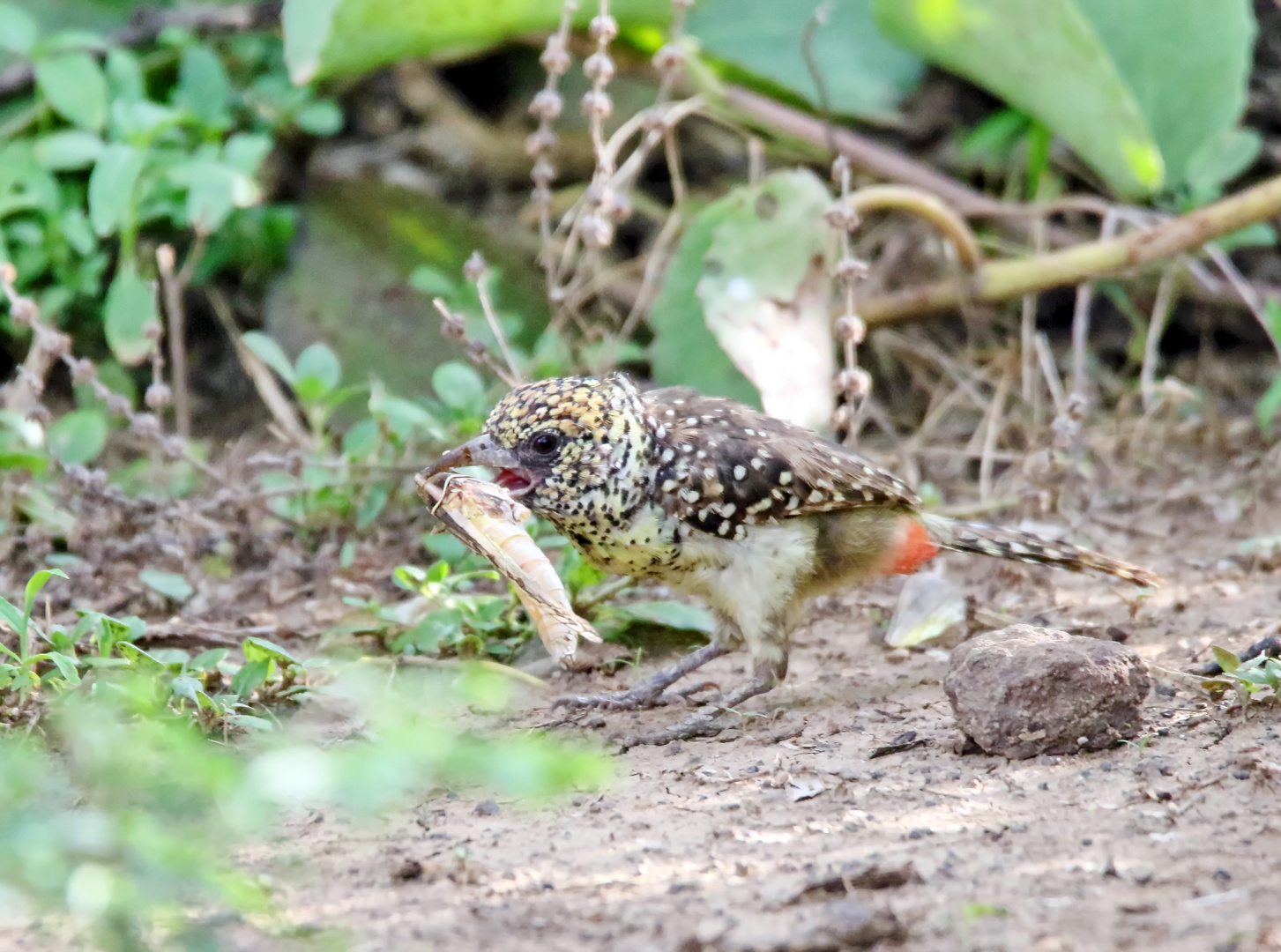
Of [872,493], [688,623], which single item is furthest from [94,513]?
[872,493]

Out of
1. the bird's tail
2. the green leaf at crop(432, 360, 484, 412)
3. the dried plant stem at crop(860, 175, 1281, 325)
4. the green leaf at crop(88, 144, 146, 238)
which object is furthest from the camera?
the dried plant stem at crop(860, 175, 1281, 325)

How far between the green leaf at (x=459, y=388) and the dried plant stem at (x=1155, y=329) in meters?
2.68

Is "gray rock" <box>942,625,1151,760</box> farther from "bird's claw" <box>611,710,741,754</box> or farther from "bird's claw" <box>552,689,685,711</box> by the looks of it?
"bird's claw" <box>552,689,685,711</box>

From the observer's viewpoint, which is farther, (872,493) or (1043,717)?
(872,493)

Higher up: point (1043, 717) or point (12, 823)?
point (12, 823)

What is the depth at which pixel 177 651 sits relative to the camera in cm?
401

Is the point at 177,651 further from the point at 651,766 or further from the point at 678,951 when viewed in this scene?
the point at 678,951

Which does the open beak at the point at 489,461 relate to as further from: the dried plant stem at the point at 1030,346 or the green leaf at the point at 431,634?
the dried plant stem at the point at 1030,346

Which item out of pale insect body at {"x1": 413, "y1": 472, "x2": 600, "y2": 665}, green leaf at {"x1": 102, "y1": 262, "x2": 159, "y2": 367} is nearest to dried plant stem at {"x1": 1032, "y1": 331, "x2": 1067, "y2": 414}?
pale insect body at {"x1": 413, "y1": 472, "x2": 600, "y2": 665}

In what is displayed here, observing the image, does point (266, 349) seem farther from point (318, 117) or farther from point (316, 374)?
point (318, 117)

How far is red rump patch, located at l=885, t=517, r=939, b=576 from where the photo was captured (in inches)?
171

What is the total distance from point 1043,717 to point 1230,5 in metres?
3.83

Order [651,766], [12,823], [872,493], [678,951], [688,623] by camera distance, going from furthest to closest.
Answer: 1. [688,623]
2. [872,493]
3. [651,766]
4. [678,951]
5. [12,823]

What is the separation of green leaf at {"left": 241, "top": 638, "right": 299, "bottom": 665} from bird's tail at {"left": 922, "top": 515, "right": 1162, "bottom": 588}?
1.96 meters
